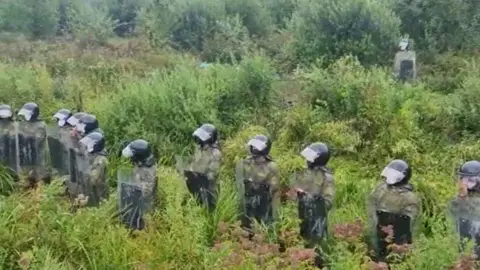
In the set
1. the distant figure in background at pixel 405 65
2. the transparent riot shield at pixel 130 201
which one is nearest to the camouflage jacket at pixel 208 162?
the transparent riot shield at pixel 130 201

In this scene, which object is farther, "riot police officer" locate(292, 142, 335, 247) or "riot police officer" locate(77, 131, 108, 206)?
"riot police officer" locate(77, 131, 108, 206)

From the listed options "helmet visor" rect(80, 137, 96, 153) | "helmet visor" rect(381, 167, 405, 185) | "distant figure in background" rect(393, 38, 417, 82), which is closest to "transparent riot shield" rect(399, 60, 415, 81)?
"distant figure in background" rect(393, 38, 417, 82)

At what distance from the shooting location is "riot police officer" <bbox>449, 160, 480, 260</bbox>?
14.6 ft

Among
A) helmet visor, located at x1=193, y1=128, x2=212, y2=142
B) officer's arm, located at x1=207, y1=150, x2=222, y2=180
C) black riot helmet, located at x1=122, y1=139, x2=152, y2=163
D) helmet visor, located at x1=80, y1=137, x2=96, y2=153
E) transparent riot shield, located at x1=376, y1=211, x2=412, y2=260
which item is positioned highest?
helmet visor, located at x1=193, y1=128, x2=212, y2=142

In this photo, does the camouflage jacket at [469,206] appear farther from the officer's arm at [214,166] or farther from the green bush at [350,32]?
the green bush at [350,32]

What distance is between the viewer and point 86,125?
6043 mm

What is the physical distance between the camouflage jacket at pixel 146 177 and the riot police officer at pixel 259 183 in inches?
26.8

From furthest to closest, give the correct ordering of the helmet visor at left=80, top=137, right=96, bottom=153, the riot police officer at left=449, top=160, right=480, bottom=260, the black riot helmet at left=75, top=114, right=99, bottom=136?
the black riot helmet at left=75, top=114, right=99, bottom=136 → the helmet visor at left=80, top=137, right=96, bottom=153 → the riot police officer at left=449, top=160, right=480, bottom=260

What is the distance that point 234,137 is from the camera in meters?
7.74

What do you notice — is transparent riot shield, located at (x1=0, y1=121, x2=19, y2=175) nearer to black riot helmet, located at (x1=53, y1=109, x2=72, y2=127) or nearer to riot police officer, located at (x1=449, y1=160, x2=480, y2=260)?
black riot helmet, located at (x1=53, y1=109, x2=72, y2=127)

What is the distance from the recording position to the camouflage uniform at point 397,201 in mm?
4750

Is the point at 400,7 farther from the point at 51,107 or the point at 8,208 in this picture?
the point at 8,208

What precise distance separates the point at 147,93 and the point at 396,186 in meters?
4.05

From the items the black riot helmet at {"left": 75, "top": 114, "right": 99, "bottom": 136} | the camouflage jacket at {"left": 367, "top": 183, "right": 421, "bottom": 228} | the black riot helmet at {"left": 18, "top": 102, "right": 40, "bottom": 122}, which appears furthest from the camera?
the black riot helmet at {"left": 18, "top": 102, "right": 40, "bottom": 122}
